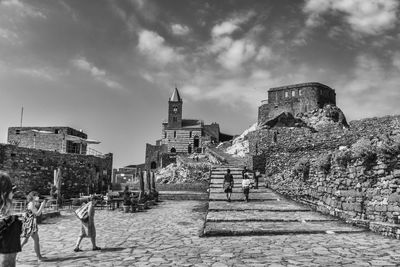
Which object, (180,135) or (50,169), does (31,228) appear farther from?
(180,135)

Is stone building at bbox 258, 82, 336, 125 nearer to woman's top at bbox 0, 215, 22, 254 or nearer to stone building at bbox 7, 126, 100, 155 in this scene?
stone building at bbox 7, 126, 100, 155

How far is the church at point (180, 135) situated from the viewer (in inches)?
3017

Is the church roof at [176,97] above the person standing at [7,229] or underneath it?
above

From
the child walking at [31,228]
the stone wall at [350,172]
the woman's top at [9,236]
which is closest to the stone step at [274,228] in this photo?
the stone wall at [350,172]

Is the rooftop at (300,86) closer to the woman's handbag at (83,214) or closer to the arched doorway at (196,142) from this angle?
the arched doorway at (196,142)

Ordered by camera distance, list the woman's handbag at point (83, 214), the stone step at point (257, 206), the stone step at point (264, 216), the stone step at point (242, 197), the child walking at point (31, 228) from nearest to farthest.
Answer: the child walking at point (31, 228)
the woman's handbag at point (83, 214)
the stone step at point (264, 216)
the stone step at point (257, 206)
the stone step at point (242, 197)

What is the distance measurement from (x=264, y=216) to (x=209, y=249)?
198 inches

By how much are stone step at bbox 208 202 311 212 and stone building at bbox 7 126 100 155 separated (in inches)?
1087

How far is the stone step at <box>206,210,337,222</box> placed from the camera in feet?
39.8

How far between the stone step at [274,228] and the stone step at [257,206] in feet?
9.72

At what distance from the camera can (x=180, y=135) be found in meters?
80.4

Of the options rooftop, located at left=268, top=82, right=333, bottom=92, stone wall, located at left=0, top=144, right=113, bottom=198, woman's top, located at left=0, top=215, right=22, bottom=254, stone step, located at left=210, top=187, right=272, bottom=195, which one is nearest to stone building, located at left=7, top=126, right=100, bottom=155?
stone wall, located at left=0, top=144, right=113, bottom=198

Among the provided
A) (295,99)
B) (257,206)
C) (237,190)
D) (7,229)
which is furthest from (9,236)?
(295,99)

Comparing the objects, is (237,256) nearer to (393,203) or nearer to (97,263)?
(97,263)
